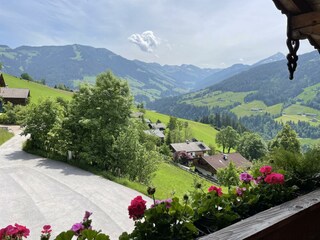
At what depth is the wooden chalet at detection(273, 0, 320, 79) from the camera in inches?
86.3

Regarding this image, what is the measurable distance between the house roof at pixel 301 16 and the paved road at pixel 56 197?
10421 millimetres

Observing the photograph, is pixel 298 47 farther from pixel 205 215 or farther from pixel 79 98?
pixel 79 98

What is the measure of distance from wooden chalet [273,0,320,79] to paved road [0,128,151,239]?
10320 mm

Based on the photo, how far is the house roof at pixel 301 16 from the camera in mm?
2182

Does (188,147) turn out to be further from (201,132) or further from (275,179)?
(275,179)

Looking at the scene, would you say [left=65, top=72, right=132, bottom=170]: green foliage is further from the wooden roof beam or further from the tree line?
the wooden roof beam

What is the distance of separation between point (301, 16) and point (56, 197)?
15.1 meters

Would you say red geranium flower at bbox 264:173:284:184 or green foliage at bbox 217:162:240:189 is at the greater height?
red geranium flower at bbox 264:173:284:184

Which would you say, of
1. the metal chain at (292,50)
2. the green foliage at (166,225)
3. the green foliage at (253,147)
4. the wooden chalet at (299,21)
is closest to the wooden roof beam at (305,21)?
the wooden chalet at (299,21)

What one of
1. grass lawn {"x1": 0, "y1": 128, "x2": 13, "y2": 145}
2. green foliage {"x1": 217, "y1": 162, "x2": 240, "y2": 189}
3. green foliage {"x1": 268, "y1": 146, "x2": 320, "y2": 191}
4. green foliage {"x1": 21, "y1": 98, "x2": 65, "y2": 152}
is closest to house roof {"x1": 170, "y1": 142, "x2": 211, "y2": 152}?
green foliage {"x1": 217, "y1": 162, "x2": 240, "y2": 189}

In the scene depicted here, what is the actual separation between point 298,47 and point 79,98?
→ 23027mm

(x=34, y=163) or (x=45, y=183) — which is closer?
(x=45, y=183)

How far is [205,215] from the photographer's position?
1.80 metres

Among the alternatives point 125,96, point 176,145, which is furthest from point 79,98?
point 176,145
